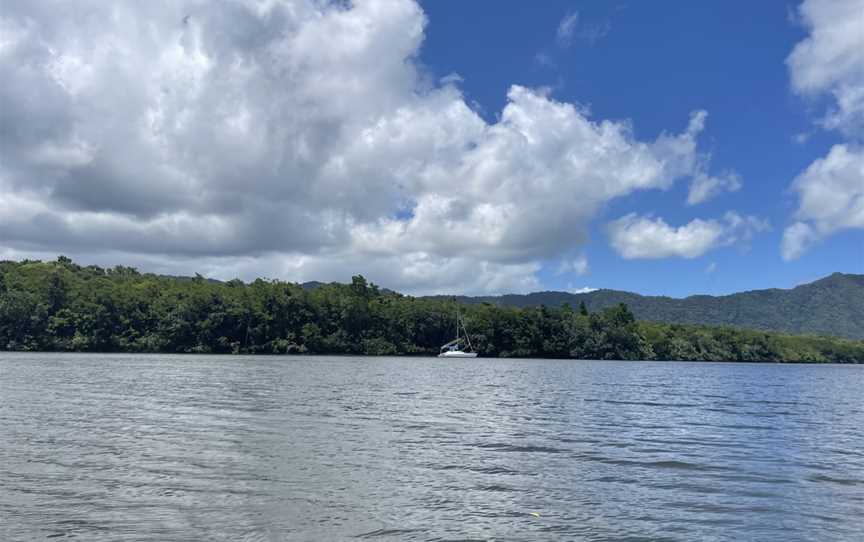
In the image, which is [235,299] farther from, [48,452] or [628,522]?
[628,522]

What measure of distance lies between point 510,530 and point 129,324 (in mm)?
187965

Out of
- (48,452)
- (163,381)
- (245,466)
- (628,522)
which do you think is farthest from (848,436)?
(163,381)

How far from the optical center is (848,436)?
39.3 metres

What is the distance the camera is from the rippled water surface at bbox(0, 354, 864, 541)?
1823 cm

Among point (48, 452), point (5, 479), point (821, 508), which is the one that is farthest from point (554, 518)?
point (48, 452)

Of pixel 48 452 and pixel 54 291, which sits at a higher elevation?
pixel 54 291

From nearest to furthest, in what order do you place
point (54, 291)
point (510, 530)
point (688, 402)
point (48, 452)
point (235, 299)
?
1. point (510, 530)
2. point (48, 452)
3. point (688, 402)
4. point (54, 291)
5. point (235, 299)

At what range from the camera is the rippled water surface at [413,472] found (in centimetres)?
1823

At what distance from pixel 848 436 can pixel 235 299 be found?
175 m

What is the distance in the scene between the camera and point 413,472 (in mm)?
24891

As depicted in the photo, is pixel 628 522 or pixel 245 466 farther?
pixel 245 466

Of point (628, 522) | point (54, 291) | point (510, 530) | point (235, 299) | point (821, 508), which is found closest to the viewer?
point (510, 530)

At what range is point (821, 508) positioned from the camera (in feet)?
70.2

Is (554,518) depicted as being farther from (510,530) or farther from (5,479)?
(5,479)
